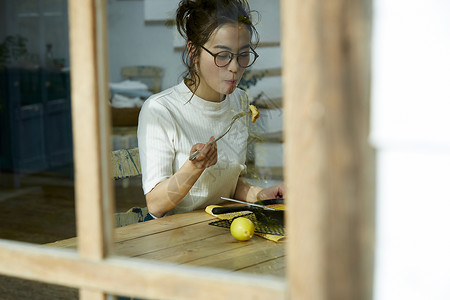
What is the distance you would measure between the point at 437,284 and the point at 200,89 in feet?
4.49

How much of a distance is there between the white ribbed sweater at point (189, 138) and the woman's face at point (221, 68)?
42mm

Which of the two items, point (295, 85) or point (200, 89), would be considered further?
point (200, 89)

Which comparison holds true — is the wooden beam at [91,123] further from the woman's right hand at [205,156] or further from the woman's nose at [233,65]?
the woman's nose at [233,65]

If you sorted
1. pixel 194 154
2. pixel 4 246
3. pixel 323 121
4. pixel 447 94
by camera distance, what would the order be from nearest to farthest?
pixel 323 121 → pixel 447 94 → pixel 4 246 → pixel 194 154

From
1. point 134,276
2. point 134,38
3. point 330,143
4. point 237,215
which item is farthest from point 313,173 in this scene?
point 134,38

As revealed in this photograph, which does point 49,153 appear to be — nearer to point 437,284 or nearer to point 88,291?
point 88,291

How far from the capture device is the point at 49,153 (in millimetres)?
5922

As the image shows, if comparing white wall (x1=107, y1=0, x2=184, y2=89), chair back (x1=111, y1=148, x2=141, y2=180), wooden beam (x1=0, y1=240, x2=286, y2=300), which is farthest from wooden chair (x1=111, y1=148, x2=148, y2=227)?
white wall (x1=107, y1=0, x2=184, y2=89)

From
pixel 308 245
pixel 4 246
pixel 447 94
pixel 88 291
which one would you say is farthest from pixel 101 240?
pixel 447 94

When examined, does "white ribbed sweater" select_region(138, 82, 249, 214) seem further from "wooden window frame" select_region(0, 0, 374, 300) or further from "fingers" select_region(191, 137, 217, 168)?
"wooden window frame" select_region(0, 0, 374, 300)

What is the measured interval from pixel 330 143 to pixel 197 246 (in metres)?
0.83

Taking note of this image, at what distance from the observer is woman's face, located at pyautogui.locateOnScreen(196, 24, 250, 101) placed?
2.10 meters

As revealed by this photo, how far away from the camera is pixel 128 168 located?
2328mm

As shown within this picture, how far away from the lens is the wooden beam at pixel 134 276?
990 mm
